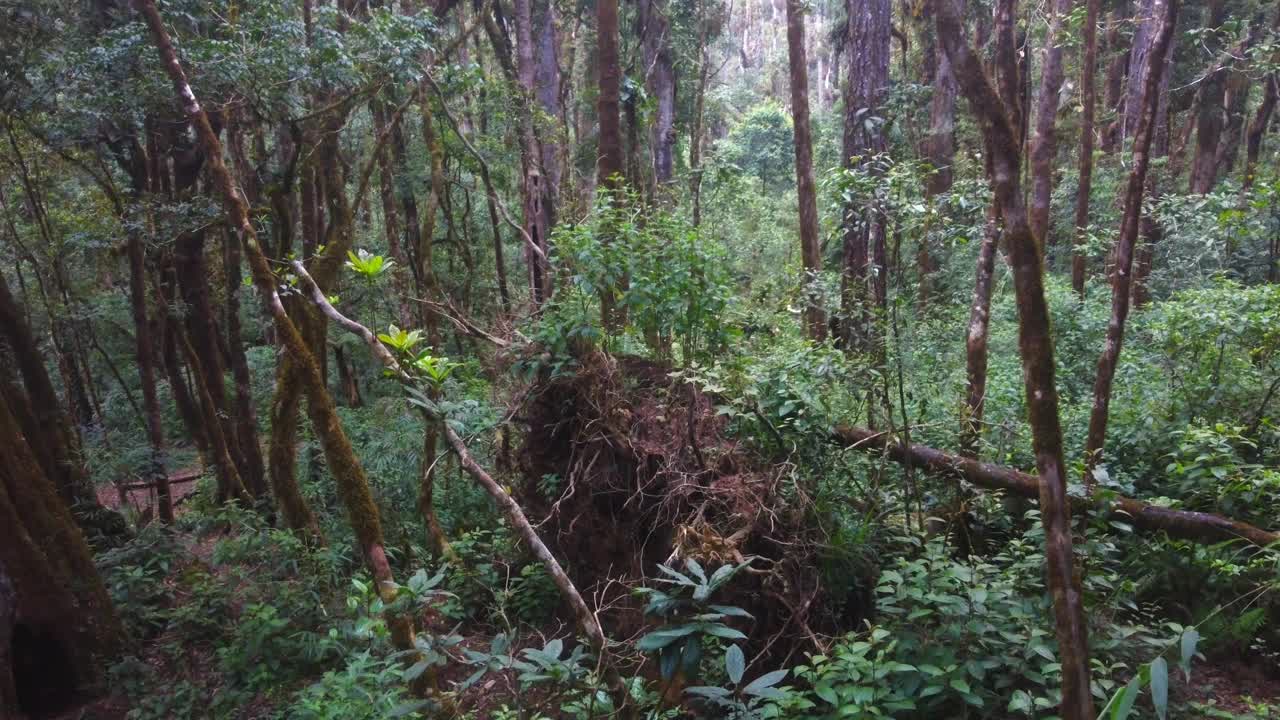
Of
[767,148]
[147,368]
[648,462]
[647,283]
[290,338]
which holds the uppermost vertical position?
[767,148]

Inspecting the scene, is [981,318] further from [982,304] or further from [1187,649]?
[1187,649]

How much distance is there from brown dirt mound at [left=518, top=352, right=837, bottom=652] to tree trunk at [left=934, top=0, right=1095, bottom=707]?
1.90m

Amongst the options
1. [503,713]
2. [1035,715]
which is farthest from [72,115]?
[1035,715]

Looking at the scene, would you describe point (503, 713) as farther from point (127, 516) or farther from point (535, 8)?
point (535, 8)

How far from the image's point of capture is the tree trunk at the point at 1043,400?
2.89 m

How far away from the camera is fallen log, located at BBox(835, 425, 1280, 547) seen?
455 centimetres

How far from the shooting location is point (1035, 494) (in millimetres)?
5418

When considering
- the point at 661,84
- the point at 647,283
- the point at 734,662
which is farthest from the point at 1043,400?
the point at 661,84

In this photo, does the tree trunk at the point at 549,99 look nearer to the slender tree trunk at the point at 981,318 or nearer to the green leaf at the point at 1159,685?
the slender tree trunk at the point at 981,318

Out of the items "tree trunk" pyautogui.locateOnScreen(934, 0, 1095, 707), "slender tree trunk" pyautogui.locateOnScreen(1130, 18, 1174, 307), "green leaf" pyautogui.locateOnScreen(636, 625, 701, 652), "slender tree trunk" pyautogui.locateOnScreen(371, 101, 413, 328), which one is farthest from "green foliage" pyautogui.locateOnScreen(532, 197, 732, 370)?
"slender tree trunk" pyautogui.locateOnScreen(1130, 18, 1174, 307)

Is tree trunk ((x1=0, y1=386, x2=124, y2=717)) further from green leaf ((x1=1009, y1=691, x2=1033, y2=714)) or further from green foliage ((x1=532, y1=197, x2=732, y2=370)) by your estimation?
green leaf ((x1=1009, y1=691, x2=1033, y2=714))

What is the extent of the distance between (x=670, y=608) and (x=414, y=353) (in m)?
2.44

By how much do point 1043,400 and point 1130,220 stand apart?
313cm

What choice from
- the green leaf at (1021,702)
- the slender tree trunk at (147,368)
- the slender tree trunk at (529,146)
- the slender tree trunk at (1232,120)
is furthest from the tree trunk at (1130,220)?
the slender tree trunk at (1232,120)
